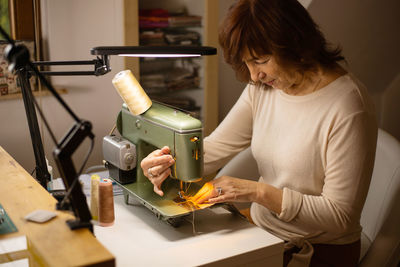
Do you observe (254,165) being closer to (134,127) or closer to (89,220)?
(134,127)

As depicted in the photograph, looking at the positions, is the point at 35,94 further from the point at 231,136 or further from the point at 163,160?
the point at 163,160

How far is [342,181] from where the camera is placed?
1.62 metres

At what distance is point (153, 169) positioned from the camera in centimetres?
160

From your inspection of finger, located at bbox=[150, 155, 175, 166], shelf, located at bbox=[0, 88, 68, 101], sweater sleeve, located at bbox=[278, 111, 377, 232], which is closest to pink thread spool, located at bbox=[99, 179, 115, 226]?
finger, located at bbox=[150, 155, 175, 166]

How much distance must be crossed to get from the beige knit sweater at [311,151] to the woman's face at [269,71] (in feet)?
0.33

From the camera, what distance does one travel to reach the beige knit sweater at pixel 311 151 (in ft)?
5.36

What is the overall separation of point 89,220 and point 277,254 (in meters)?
0.63

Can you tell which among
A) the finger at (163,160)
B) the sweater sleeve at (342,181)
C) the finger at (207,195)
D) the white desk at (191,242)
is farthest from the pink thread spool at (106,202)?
the sweater sleeve at (342,181)

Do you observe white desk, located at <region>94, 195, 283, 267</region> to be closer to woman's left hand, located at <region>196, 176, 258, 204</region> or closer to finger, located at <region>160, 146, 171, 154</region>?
woman's left hand, located at <region>196, 176, 258, 204</region>

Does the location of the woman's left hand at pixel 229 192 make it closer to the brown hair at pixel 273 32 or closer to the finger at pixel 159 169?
the finger at pixel 159 169

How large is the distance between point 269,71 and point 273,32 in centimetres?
15

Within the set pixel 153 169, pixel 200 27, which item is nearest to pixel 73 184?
pixel 153 169

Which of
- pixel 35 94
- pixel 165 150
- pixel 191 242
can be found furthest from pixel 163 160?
pixel 35 94

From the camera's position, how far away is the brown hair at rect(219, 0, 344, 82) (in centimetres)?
162
